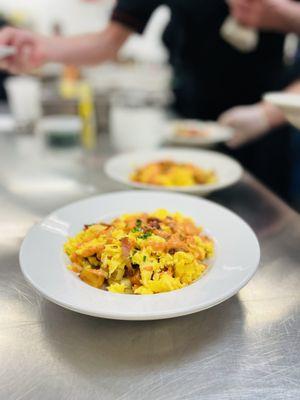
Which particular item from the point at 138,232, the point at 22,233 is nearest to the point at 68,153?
the point at 22,233

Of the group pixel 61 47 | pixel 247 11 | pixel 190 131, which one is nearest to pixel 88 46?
pixel 61 47

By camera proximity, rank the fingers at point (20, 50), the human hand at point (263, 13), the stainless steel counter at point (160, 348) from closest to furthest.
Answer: the stainless steel counter at point (160, 348), the human hand at point (263, 13), the fingers at point (20, 50)

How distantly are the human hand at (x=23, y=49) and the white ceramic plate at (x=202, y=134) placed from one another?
0.74 meters

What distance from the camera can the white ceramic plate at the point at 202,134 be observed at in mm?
1860

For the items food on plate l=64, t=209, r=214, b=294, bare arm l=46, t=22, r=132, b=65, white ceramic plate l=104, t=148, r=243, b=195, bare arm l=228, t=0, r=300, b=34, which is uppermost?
bare arm l=228, t=0, r=300, b=34

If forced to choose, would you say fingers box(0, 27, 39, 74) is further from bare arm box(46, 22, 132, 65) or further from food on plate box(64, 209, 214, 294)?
food on plate box(64, 209, 214, 294)

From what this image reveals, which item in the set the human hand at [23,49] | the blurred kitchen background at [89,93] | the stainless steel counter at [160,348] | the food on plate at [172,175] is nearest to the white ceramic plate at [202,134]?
the blurred kitchen background at [89,93]

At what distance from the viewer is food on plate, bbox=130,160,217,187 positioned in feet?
4.22

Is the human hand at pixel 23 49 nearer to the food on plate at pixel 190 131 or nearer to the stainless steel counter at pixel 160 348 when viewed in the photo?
the food on plate at pixel 190 131

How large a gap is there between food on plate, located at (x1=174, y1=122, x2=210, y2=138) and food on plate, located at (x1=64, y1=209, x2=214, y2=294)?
1098 millimetres

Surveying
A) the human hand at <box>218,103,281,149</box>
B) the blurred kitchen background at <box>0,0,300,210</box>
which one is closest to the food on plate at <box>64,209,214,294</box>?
the blurred kitchen background at <box>0,0,300,210</box>

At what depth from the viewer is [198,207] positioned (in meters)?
1.06

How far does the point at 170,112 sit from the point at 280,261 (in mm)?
1979

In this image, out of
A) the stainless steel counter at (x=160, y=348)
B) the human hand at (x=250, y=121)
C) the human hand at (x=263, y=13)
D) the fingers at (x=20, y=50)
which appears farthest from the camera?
the human hand at (x=250, y=121)
